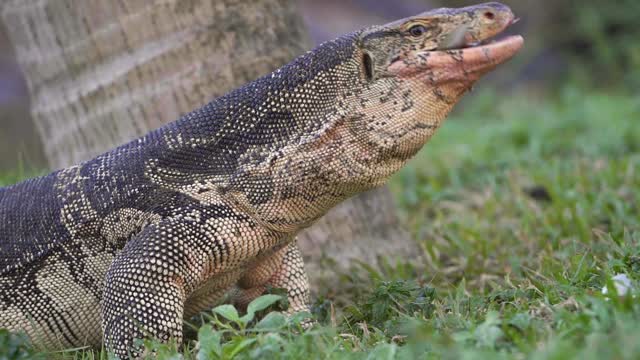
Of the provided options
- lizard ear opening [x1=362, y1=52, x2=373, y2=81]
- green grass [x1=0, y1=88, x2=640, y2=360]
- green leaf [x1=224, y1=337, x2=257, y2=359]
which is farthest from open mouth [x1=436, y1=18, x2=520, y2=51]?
green leaf [x1=224, y1=337, x2=257, y2=359]

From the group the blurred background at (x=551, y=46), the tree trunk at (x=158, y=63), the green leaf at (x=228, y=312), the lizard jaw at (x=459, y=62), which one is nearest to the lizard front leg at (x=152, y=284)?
the green leaf at (x=228, y=312)

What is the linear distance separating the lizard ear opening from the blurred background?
9.57 m

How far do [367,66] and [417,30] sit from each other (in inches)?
10.4

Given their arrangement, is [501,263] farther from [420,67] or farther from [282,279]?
[420,67]

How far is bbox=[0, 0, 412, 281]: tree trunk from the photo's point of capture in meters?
5.50

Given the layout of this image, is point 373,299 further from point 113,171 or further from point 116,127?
point 116,127

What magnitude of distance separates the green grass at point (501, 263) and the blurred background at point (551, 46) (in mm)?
3220

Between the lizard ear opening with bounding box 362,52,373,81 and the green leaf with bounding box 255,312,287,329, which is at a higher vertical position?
the lizard ear opening with bounding box 362,52,373,81

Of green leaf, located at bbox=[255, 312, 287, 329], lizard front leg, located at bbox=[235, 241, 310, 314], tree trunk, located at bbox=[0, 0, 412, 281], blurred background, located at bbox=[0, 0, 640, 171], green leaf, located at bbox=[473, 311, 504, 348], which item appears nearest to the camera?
green leaf, located at bbox=[473, 311, 504, 348]

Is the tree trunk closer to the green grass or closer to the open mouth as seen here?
the green grass

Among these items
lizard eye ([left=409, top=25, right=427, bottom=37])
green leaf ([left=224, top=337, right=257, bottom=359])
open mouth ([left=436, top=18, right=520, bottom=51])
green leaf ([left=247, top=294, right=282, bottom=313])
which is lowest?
green leaf ([left=224, top=337, right=257, bottom=359])

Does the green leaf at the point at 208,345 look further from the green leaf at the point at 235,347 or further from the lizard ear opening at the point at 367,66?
the lizard ear opening at the point at 367,66

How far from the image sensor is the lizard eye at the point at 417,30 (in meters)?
3.83

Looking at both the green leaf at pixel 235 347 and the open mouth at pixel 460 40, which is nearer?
the green leaf at pixel 235 347
